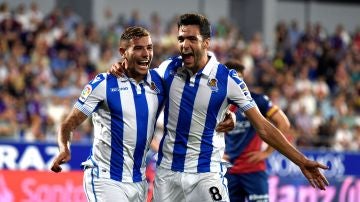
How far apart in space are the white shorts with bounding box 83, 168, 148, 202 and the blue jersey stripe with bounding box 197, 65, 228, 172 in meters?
0.52

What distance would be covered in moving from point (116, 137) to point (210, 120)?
2.45 feet

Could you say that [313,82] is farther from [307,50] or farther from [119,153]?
[119,153]

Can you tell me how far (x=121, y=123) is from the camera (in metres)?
6.64

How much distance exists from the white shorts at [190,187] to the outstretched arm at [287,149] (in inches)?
21.0

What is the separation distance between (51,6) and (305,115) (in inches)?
299

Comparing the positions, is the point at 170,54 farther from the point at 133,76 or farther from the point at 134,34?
the point at 134,34

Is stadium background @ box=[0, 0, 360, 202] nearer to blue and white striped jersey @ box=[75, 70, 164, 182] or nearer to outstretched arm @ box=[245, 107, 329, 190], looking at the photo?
blue and white striped jersey @ box=[75, 70, 164, 182]

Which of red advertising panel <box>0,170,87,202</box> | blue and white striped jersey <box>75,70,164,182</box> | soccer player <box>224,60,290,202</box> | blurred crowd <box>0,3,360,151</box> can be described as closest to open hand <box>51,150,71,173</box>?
blue and white striped jersey <box>75,70,164,182</box>

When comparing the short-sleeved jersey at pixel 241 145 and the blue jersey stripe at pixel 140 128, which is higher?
the blue jersey stripe at pixel 140 128

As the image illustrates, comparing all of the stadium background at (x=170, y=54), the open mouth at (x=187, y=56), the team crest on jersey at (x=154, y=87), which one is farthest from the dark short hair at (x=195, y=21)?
the stadium background at (x=170, y=54)

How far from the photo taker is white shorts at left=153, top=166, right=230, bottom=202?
6.68m

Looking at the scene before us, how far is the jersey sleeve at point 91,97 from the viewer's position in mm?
6562

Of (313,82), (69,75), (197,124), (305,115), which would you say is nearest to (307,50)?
(313,82)

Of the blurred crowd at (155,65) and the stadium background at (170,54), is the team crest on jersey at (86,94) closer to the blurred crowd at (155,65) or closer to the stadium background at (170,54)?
the stadium background at (170,54)
